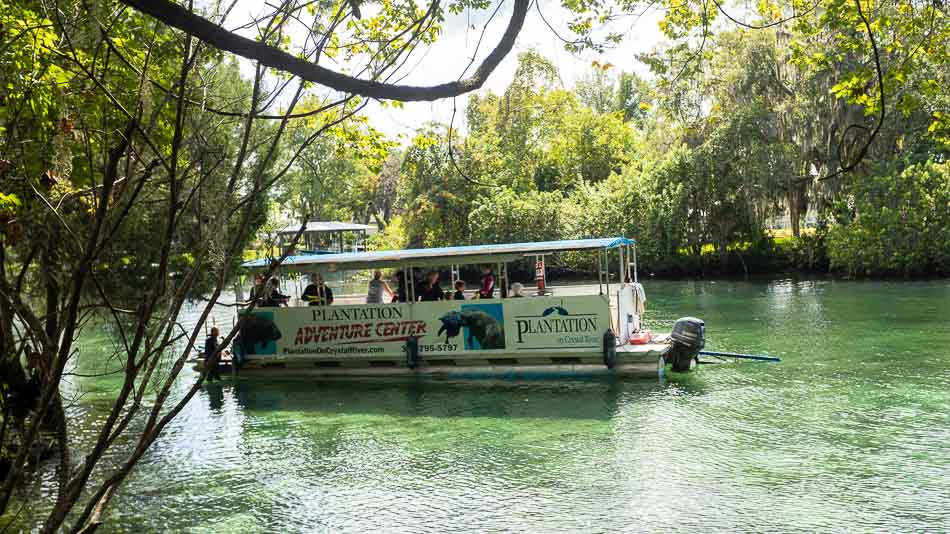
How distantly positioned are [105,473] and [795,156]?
37302 millimetres

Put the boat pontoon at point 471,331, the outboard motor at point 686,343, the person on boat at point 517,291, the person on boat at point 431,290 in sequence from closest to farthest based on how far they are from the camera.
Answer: the boat pontoon at point 471,331, the outboard motor at point 686,343, the person on boat at point 517,291, the person on boat at point 431,290

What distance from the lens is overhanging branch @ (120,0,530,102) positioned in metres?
3.30

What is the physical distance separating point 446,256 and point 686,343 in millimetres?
5564

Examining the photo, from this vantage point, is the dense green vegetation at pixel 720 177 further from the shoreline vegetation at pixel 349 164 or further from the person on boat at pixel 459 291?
the person on boat at pixel 459 291

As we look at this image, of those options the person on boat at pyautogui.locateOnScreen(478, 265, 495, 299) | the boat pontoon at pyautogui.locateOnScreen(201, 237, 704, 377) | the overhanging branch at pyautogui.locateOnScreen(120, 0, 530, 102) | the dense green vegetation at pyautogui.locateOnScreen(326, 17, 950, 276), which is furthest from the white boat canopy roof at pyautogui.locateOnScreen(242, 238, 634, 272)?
the overhanging branch at pyautogui.locateOnScreen(120, 0, 530, 102)

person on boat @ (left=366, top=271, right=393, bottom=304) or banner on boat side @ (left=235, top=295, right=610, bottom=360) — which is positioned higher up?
person on boat @ (left=366, top=271, right=393, bottom=304)

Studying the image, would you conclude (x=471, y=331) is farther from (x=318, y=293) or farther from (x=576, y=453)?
(x=576, y=453)

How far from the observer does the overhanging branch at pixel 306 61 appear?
10.8 ft

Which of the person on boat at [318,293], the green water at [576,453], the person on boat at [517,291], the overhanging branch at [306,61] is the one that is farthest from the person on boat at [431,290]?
the overhanging branch at [306,61]

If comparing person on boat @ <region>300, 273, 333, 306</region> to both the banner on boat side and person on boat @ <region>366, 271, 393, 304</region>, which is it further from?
person on boat @ <region>366, 271, 393, 304</region>

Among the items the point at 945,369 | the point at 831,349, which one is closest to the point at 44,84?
the point at 945,369

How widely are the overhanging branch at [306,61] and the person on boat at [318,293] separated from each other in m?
16.3

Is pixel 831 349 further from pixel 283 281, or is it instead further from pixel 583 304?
pixel 283 281

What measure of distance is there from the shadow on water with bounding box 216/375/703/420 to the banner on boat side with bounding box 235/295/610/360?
770 mm
